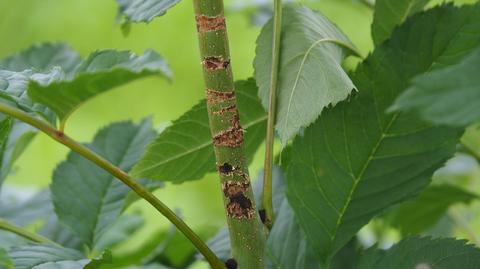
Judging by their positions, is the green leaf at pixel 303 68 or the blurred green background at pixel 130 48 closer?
the green leaf at pixel 303 68

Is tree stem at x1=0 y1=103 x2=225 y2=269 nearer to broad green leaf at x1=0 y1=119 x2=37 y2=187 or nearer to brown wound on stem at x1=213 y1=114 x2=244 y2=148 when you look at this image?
brown wound on stem at x1=213 y1=114 x2=244 y2=148

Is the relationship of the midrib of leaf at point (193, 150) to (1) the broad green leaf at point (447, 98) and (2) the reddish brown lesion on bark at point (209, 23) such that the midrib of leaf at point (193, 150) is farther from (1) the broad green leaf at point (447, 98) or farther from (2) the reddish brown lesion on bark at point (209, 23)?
(1) the broad green leaf at point (447, 98)

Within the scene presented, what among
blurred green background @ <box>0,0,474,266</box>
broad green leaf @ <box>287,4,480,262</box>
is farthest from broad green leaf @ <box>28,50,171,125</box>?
blurred green background @ <box>0,0,474,266</box>

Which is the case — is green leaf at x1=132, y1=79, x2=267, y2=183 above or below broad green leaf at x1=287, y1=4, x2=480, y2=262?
above

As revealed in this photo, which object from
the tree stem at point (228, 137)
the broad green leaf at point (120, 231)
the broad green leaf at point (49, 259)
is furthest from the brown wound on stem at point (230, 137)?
the broad green leaf at point (120, 231)

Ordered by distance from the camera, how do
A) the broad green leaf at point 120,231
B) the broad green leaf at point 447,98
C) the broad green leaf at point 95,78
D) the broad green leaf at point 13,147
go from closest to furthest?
the broad green leaf at point 447,98
the broad green leaf at point 95,78
the broad green leaf at point 13,147
the broad green leaf at point 120,231

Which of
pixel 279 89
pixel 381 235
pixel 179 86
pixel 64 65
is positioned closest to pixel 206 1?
pixel 279 89

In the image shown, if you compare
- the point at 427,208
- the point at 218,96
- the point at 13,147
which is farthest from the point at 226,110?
the point at 427,208
